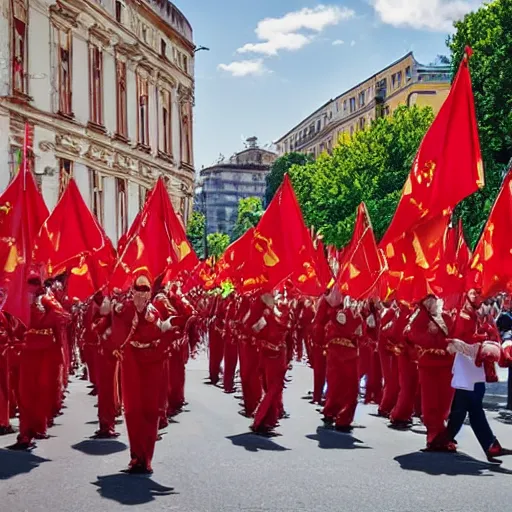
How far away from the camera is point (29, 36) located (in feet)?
87.5

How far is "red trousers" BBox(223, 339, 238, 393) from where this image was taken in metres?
15.9

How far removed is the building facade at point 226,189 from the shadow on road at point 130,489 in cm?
8215

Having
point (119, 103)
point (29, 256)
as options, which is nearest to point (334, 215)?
point (119, 103)

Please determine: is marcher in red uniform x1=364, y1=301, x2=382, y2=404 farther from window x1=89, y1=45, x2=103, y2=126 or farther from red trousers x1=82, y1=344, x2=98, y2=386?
window x1=89, y1=45, x2=103, y2=126

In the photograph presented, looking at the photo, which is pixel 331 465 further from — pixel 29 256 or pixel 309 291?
pixel 309 291

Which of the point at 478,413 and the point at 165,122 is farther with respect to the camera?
the point at 165,122

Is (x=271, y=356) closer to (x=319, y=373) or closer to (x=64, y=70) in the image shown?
(x=319, y=373)

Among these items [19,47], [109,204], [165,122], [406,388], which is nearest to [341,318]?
[406,388]

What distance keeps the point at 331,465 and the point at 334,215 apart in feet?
89.7

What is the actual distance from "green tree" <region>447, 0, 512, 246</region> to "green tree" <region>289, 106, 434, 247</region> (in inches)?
396

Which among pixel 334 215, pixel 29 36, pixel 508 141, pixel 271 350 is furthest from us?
pixel 334 215

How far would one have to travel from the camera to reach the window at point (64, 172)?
1107 inches

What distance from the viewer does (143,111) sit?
118 feet

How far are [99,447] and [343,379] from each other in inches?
124
